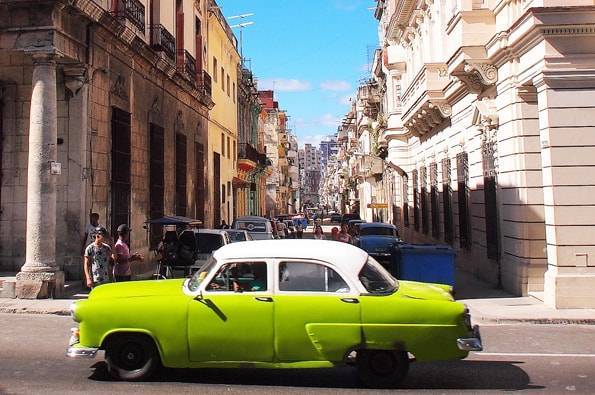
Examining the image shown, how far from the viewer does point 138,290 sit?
20.6 feet

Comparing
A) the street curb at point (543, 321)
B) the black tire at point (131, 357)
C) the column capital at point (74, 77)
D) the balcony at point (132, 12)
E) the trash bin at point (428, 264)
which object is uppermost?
the balcony at point (132, 12)

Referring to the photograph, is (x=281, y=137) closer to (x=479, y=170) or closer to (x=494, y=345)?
(x=479, y=170)

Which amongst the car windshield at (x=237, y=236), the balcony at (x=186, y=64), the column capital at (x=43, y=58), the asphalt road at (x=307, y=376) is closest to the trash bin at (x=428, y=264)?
the asphalt road at (x=307, y=376)

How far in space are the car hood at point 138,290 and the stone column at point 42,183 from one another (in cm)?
630

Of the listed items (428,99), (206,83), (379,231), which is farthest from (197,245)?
(206,83)

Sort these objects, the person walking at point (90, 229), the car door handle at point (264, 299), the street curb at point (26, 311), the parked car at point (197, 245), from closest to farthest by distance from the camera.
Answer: the car door handle at point (264, 299), the street curb at point (26, 311), the person walking at point (90, 229), the parked car at point (197, 245)

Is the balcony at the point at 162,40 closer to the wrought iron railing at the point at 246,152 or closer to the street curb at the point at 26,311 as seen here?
the street curb at the point at 26,311

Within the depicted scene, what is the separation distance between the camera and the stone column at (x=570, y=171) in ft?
37.2

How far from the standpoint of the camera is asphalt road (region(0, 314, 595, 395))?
584 cm

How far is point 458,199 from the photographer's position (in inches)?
739

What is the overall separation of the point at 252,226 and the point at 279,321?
1640cm


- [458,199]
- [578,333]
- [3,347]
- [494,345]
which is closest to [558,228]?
[578,333]

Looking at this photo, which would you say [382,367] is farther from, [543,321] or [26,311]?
[26,311]

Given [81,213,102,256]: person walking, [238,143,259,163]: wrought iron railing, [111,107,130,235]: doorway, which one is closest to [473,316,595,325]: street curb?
[81,213,102,256]: person walking
